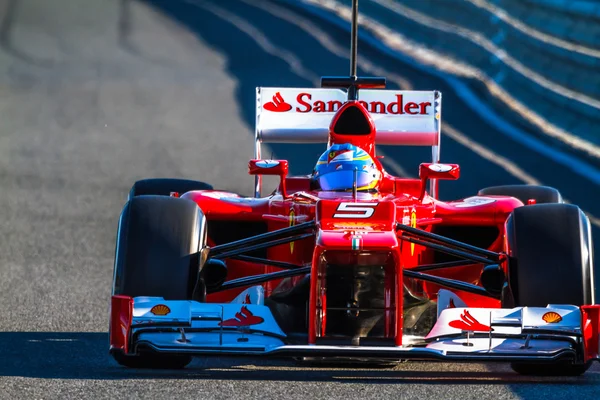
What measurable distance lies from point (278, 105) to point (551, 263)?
438 centimetres

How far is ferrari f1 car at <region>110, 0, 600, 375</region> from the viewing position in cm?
849

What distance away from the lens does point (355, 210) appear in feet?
30.4

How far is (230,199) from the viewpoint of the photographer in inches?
430

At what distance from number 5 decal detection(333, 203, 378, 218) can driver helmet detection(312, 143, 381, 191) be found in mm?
1205

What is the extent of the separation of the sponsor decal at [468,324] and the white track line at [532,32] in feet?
35.7

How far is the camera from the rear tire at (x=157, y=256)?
8.95m

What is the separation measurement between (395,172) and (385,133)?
5.40 meters

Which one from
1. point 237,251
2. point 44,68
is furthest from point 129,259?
point 44,68

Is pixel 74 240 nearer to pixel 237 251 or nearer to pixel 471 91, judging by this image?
pixel 237 251

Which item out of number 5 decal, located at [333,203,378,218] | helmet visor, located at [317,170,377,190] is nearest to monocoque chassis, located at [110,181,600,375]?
number 5 decal, located at [333,203,378,218]

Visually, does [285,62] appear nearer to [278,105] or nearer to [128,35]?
[128,35]

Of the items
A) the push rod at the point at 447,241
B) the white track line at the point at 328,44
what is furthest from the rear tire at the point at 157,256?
the white track line at the point at 328,44

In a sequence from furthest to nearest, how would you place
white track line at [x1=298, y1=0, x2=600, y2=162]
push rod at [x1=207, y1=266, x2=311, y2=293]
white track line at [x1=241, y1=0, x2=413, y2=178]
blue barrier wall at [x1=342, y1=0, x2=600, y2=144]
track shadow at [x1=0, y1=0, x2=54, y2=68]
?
1. track shadow at [x1=0, y1=0, x2=54, y2=68]
2. white track line at [x1=298, y1=0, x2=600, y2=162]
3. blue barrier wall at [x1=342, y1=0, x2=600, y2=144]
4. white track line at [x1=241, y1=0, x2=413, y2=178]
5. push rod at [x1=207, y1=266, x2=311, y2=293]

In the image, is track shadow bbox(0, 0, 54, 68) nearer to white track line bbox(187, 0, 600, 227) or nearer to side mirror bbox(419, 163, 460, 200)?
white track line bbox(187, 0, 600, 227)
